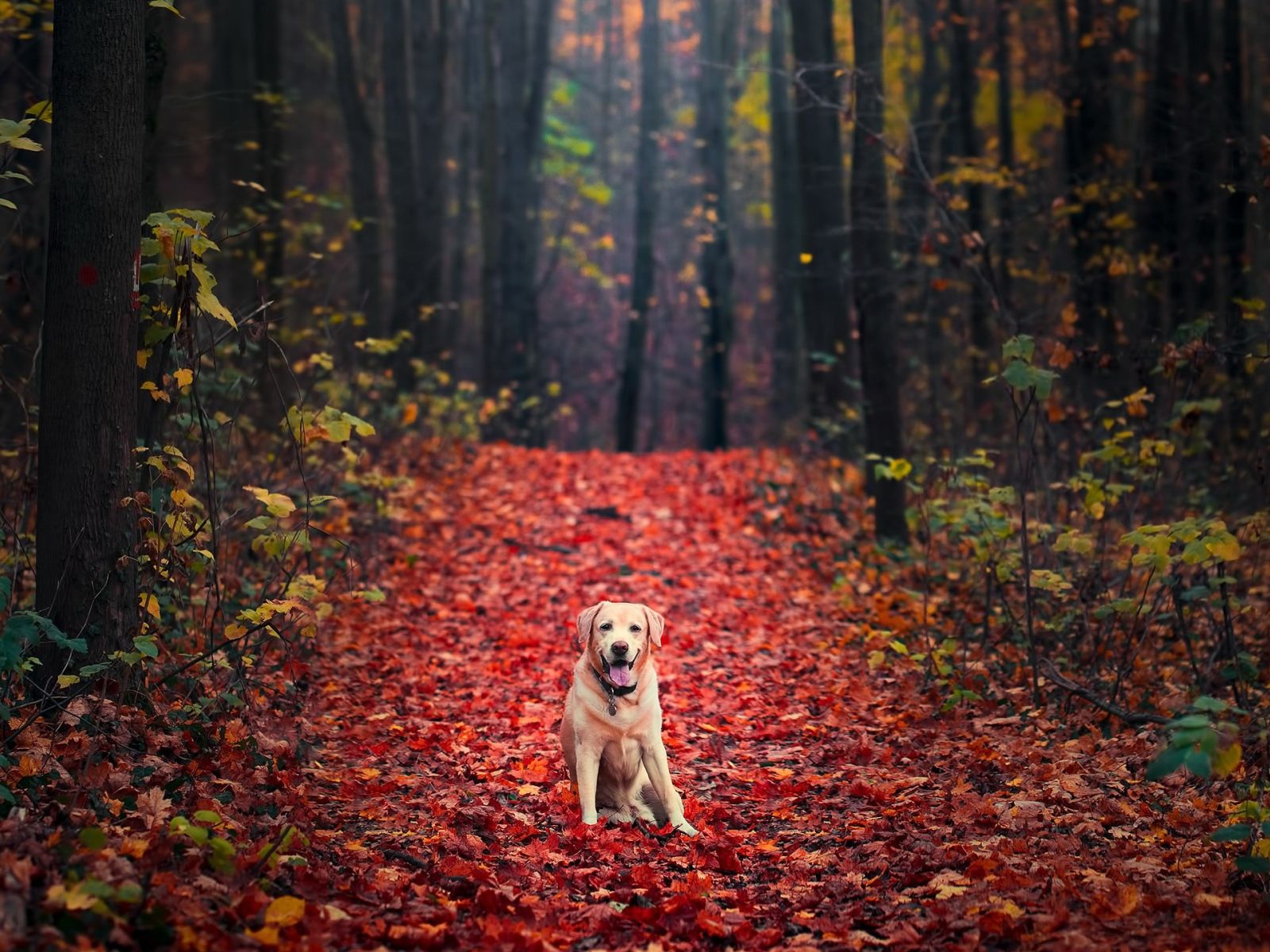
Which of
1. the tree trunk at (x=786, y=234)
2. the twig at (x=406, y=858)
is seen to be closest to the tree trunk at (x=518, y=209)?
the tree trunk at (x=786, y=234)

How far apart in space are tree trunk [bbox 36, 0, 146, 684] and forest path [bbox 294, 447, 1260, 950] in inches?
65.0

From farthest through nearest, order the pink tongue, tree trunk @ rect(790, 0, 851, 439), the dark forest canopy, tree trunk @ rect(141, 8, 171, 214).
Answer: tree trunk @ rect(790, 0, 851, 439), tree trunk @ rect(141, 8, 171, 214), the pink tongue, the dark forest canopy

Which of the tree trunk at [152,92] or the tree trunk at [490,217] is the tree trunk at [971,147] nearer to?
the tree trunk at [490,217]

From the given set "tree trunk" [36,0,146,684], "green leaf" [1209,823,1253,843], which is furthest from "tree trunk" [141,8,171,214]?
"green leaf" [1209,823,1253,843]

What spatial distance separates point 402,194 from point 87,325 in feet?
39.3

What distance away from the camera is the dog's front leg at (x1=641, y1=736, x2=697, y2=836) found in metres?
5.66

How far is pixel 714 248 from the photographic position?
22.6 meters

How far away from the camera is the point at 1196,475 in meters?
12.4

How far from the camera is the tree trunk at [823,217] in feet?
43.6

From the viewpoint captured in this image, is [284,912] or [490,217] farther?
[490,217]

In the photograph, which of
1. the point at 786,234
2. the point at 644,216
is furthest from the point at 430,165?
the point at 786,234

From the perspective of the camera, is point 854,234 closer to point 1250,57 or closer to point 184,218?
point 184,218

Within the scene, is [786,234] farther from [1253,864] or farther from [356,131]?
[1253,864]

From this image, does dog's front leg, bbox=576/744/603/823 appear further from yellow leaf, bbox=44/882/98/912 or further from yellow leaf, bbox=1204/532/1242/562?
yellow leaf, bbox=1204/532/1242/562
